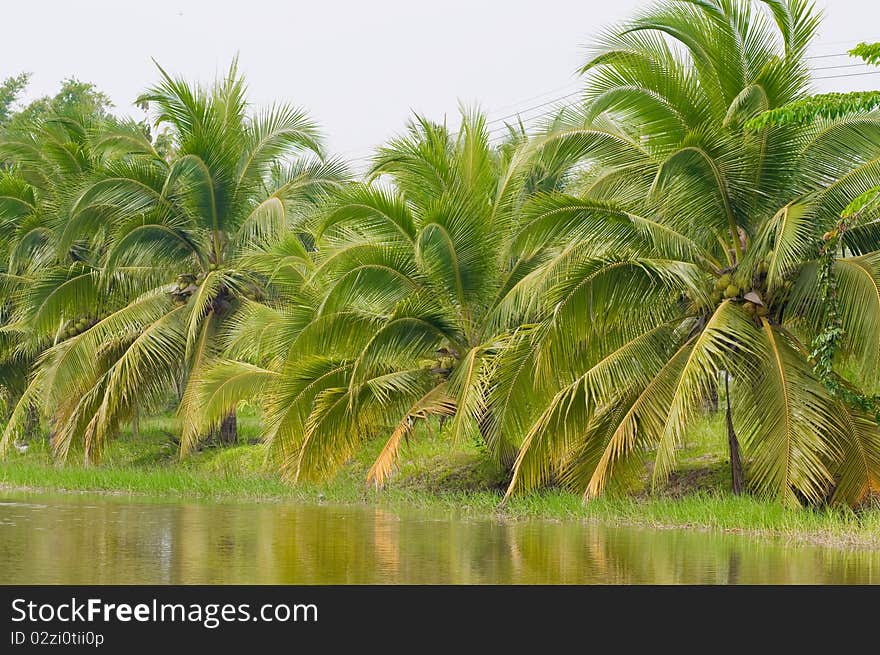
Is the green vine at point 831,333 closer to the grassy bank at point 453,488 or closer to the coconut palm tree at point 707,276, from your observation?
the coconut palm tree at point 707,276

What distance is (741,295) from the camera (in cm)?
1439

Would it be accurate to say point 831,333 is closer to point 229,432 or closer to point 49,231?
point 229,432

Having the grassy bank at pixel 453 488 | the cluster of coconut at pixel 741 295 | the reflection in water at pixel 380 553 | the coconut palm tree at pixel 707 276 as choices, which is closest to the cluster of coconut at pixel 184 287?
the grassy bank at pixel 453 488

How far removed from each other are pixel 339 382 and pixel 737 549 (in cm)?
792

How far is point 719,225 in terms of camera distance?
14.5 m

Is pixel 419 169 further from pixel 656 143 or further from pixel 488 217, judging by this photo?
pixel 656 143

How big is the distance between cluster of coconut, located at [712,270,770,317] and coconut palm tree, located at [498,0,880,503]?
2 centimetres

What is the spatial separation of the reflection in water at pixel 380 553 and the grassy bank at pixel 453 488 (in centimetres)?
65

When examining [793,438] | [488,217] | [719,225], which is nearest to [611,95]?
[719,225]

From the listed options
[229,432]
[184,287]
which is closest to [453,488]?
[184,287]

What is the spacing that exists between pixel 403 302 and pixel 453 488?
11.5ft

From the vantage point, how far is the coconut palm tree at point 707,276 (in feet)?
44.0

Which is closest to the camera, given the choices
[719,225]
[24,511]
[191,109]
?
[719,225]

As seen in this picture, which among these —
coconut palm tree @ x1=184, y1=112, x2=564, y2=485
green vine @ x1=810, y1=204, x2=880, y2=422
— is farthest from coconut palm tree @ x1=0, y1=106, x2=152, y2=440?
green vine @ x1=810, y1=204, x2=880, y2=422
